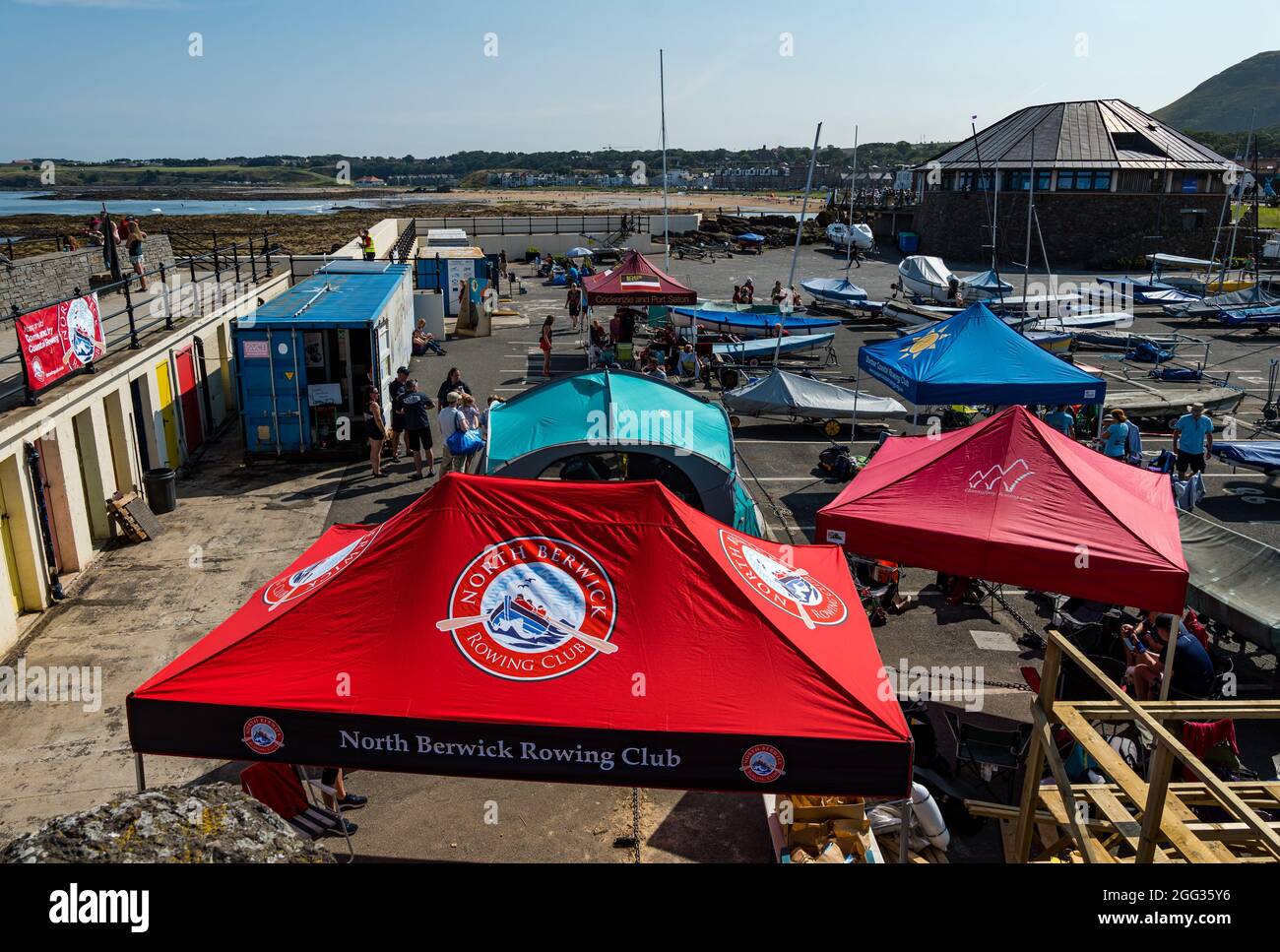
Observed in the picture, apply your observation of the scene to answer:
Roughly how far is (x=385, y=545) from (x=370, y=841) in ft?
8.00

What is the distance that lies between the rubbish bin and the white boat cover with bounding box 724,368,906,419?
10.9 m

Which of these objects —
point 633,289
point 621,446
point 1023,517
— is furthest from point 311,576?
point 633,289

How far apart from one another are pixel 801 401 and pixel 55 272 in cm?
1697

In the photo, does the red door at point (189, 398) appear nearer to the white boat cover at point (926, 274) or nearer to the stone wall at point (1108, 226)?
the white boat cover at point (926, 274)

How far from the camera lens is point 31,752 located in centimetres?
830

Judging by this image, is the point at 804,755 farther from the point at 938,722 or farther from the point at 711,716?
the point at 938,722

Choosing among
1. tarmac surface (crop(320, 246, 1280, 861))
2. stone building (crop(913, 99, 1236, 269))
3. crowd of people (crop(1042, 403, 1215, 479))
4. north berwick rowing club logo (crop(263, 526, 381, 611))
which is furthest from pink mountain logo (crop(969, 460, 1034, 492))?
stone building (crop(913, 99, 1236, 269))

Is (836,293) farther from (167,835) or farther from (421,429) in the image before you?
(167,835)

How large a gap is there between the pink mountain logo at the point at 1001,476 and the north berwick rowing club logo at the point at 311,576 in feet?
20.1

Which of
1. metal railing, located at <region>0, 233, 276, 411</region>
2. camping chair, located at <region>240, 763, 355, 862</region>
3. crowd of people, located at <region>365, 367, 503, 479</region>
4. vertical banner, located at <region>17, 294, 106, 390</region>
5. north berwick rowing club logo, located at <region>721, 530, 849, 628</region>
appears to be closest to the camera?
north berwick rowing club logo, located at <region>721, 530, 849, 628</region>

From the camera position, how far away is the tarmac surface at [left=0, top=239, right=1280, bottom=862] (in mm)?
7254

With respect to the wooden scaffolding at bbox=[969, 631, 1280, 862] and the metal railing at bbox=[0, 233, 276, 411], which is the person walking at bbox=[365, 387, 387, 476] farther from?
the wooden scaffolding at bbox=[969, 631, 1280, 862]

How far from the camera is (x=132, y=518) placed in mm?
13227
